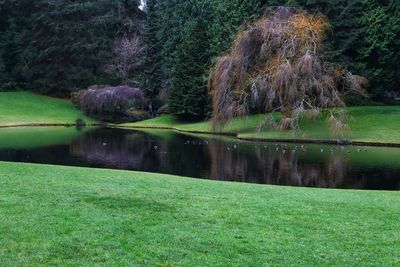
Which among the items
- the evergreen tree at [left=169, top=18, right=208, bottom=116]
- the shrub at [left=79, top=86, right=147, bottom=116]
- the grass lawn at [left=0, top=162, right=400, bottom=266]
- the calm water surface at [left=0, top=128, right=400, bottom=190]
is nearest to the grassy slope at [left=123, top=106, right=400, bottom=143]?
the calm water surface at [left=0, top=128, right=400, bottom=190]

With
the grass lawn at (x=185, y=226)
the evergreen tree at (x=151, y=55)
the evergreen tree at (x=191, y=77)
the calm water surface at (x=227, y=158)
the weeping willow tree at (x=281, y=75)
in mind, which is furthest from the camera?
the evergreen tree at (x=151, y=55)

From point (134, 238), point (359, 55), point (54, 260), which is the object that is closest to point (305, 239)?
point (134, 238)

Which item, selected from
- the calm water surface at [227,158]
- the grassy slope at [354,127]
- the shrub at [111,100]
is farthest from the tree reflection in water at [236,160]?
the shrub at [111,100]

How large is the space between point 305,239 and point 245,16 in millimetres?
41119

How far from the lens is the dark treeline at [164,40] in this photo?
44.2m

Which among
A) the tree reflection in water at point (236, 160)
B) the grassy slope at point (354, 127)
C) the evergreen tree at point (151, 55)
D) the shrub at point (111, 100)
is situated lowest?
the tree reflection in water at point (236, 160)

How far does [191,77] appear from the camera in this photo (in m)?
47.9

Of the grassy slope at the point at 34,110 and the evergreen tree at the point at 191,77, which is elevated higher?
the evergreen tree at the point at 191,77

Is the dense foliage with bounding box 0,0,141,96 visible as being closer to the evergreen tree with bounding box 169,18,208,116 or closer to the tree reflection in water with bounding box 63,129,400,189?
the evergreen tree with bounding box 169,18,208,116

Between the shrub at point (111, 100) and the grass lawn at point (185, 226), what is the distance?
3796 centimetres

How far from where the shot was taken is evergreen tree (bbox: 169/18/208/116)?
47188 mm

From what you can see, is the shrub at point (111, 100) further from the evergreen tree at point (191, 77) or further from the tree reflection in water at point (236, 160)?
Answer: the tree reflection in water at point (236, 160)

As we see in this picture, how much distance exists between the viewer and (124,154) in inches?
1080

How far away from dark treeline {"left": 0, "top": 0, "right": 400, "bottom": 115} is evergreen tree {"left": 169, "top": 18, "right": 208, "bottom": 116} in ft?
0.32
